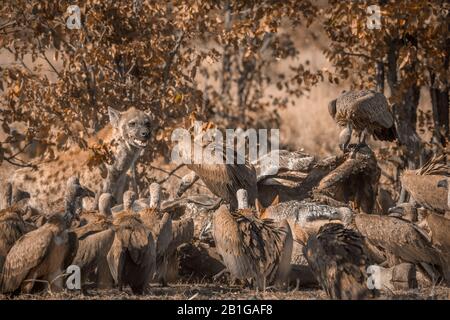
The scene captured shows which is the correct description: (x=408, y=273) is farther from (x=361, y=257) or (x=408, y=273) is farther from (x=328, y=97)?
(x=328, y=97)

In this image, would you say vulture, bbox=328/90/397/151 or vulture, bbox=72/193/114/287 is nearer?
vulture, bbox=72/193/114/287

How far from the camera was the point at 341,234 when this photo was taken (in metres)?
8.37

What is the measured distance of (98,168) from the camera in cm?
1383

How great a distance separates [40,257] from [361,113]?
16.2 feet

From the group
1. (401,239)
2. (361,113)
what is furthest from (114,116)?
(401,239)

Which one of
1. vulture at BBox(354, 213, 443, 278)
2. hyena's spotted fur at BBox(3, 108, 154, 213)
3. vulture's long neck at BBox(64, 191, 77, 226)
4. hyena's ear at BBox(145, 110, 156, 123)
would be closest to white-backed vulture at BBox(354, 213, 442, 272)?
vulture at BBox(354, 213, 443, 278)

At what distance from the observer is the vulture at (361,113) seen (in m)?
12.2

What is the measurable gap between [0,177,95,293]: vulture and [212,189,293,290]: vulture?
1.24m

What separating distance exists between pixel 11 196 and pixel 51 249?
10.8ft

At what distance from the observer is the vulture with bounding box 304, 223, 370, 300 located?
809 centimetres

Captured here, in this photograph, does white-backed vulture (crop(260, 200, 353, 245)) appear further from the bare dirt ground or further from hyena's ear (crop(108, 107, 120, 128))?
hyena's ear (crop(108, 107, 120, 128))

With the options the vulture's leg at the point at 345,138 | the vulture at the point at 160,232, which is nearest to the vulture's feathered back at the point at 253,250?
the vulture at the point at 160,232

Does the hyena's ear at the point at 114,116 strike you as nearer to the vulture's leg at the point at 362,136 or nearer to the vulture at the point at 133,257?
the vulture's leg at the point at 362,136

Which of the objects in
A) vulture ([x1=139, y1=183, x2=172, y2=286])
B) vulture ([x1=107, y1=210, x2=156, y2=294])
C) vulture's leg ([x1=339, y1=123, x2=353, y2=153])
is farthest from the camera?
vulture's leg ([x1=339, y1=123, x2=353, y2=153])
